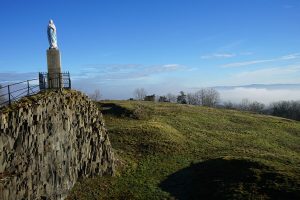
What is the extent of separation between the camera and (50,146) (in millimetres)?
25781

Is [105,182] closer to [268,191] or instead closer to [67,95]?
[67,95]

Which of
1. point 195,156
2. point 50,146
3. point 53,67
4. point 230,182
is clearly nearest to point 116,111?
point 195,156

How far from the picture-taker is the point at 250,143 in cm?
4669

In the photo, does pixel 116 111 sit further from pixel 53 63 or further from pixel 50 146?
pixel 50 146

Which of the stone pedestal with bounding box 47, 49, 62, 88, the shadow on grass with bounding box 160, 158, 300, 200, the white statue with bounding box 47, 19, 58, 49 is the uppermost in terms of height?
the white statue with bounding box 47, 19, 58, 49

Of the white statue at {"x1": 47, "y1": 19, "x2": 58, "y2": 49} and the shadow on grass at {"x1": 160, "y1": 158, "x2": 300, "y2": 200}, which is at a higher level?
the white statue at {"x1": 47, "y1": 19, "x2": 58, "y2": 49}

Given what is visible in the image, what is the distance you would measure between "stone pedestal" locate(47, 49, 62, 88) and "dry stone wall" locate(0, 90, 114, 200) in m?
0.95

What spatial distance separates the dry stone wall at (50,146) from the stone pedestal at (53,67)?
0.95 meters

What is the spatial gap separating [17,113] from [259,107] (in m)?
164

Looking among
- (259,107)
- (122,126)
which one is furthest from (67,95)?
(259,107)

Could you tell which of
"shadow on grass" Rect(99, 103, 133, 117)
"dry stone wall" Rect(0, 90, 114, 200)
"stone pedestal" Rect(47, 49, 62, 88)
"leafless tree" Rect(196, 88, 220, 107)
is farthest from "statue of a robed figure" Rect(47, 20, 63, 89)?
"leafless tree" Rect(196, 88, 220, 107)

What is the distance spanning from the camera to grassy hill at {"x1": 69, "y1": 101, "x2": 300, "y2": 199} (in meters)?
29.8

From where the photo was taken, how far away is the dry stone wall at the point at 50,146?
2162 cm

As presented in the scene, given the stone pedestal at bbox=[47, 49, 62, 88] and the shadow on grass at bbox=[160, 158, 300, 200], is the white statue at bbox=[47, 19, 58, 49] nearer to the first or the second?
the stone pedestal at bbox=[47, 49, 62, 88]
